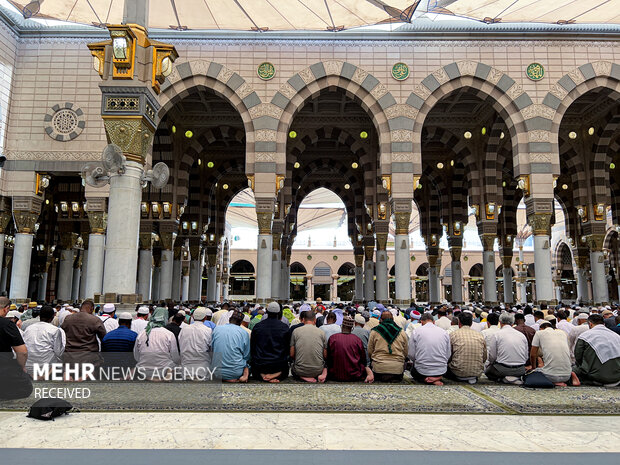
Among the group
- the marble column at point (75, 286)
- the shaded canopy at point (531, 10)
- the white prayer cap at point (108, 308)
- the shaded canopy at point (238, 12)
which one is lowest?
the white prayer cap at point (108, 308)

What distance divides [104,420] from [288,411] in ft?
4.09

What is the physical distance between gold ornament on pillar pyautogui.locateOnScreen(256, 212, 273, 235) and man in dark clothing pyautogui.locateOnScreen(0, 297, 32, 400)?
8580 millimetres

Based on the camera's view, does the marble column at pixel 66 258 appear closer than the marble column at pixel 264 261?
No

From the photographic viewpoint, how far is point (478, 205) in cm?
1595

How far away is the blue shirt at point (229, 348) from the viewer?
4.52 meters

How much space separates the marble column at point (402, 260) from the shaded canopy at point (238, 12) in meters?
5.10

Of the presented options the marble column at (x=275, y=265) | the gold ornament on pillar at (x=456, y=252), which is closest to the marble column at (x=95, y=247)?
the marble column at (x=275, y=265)

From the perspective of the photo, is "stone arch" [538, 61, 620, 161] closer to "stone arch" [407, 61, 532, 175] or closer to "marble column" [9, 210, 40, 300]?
"stone arch" [407, 61, 532, 175]

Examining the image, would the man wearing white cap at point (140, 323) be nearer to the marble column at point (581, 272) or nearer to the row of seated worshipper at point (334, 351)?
the row of seated worshipper at point (334, 351)

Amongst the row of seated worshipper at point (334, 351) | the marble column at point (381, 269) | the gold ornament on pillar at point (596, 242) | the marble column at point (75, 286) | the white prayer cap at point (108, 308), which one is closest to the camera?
the row of seated worshipper at point (334, 351)

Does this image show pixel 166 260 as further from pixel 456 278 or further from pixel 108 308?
pixel 456 278

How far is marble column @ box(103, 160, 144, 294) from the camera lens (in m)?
6.24

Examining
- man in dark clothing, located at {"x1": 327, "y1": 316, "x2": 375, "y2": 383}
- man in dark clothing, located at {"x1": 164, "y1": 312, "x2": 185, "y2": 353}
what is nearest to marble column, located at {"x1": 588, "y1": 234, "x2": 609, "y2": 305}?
man in dark clothing, located at {"x1": 327, "y1": 316, "x2": 375, "y2": 383}

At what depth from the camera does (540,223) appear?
12.0 m
